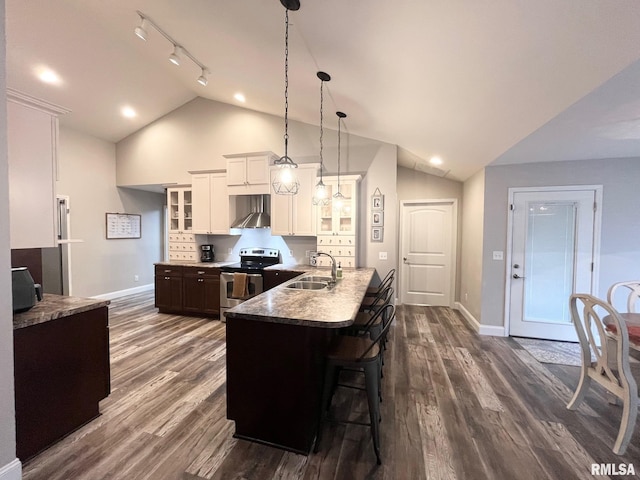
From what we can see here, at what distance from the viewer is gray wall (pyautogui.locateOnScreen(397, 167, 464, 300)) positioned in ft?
16.8

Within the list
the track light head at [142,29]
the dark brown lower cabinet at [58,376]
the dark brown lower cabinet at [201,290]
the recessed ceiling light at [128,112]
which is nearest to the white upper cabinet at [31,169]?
the dark brown lower cabinet at [58,376]

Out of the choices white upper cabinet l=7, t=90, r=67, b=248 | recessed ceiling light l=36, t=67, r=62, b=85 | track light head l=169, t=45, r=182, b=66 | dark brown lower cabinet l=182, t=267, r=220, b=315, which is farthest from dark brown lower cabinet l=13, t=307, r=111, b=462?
recessed ceiling light l=36, t=67, r=62, b=85

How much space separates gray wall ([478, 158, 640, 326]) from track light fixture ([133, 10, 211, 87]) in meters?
4.19

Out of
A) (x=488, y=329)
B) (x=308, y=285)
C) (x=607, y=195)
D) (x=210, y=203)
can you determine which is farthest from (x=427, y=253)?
(x=210, y=203)

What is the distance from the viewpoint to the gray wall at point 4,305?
1401 millimetres

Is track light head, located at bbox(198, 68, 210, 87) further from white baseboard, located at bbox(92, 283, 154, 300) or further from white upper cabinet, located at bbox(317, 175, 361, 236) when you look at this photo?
white baseboard, located at bbox(92, 283, 154, 300)

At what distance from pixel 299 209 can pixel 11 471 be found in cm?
366

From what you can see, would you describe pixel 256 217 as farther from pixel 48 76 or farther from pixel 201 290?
pixel 48 76

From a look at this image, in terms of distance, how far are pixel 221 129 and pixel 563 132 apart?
4873 mm

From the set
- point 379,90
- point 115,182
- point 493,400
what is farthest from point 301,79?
point 115,182

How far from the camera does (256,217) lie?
15.5 ft

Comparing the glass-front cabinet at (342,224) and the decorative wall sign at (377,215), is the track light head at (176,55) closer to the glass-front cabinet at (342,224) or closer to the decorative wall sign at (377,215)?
the glass-front cabinet at (342,224)

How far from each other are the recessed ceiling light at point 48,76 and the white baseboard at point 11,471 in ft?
15.7

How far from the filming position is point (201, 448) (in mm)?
1815
